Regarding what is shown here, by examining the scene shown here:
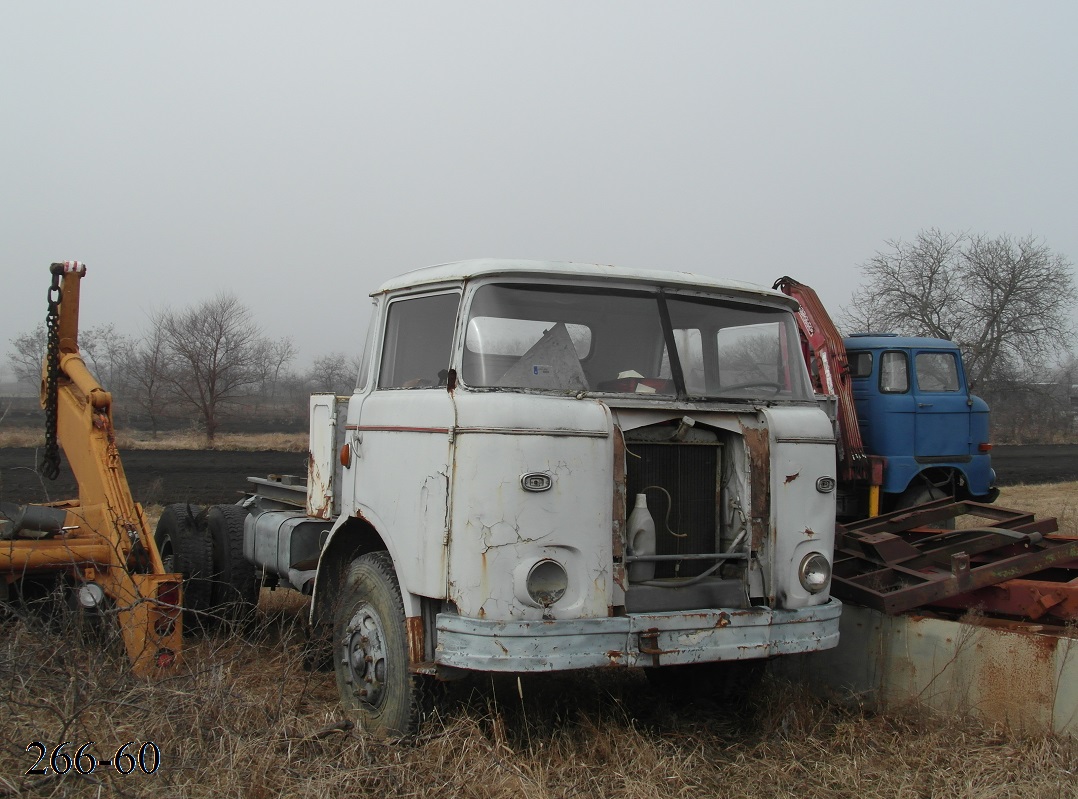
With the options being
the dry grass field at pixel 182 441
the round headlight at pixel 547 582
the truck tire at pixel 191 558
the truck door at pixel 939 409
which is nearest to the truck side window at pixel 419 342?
the round headlight at pixel 547 582

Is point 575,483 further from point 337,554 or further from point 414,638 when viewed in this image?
point 337,554

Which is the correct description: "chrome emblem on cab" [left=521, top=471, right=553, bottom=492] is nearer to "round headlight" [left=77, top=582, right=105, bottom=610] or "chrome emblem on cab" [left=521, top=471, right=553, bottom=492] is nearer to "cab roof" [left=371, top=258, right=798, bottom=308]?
"cab roof" [left=371, top=258, right=798, bottom=308]

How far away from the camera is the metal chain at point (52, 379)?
6531mm

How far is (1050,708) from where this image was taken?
475cm

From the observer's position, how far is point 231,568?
7.32 metres

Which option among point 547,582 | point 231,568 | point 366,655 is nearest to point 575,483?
point 547,582

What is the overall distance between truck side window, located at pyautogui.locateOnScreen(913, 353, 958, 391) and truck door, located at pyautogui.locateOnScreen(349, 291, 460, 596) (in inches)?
290

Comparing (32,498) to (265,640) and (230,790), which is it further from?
(230,790)

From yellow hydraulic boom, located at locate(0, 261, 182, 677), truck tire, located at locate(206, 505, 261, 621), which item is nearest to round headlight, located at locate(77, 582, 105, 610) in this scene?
yellow hydraulic boom, located at locate(0, 261, 182, 677)

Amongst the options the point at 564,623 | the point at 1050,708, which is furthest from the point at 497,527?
the point at 1050,708

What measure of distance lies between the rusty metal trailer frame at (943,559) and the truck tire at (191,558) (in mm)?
4518

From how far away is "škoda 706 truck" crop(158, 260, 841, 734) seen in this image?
13.6 ft

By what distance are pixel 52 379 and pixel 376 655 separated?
3.39 meters
